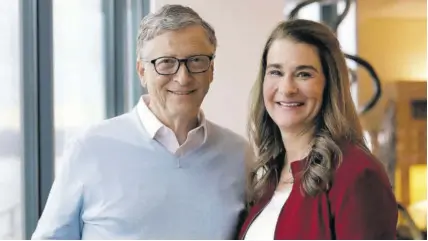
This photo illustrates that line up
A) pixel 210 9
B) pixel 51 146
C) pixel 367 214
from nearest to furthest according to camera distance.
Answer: pixel 367 214, pixel 51 146, pixel 210 9

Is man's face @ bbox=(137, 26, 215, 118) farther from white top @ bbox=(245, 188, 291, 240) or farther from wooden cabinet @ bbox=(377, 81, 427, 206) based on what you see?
wooden cabinet @ bbox=(377, 81, 427, 206)

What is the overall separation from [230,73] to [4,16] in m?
1.49

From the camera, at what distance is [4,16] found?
5.80 ft

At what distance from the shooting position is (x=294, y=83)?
1.52 m

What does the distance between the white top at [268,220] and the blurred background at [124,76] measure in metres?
0.45

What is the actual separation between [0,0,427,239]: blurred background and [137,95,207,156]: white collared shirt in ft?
1.09

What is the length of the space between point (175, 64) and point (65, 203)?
0.47m

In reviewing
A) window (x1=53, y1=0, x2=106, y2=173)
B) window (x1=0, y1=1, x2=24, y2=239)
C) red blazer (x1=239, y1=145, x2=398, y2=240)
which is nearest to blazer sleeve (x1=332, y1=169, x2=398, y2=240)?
red blazer (x1=239, y1=145, x2=398, y2=240)

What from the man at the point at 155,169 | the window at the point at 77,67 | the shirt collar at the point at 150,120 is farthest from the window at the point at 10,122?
the shirt collar at the point at 150,120

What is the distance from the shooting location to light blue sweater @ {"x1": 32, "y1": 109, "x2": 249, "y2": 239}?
5.13 feet

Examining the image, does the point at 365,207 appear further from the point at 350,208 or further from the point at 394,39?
the point at 394,39

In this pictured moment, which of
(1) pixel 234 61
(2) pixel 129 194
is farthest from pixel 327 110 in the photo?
(1) pixel 234 61

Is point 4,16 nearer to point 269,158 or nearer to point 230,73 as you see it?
point 269,158

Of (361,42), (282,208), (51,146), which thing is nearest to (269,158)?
(282,208)
